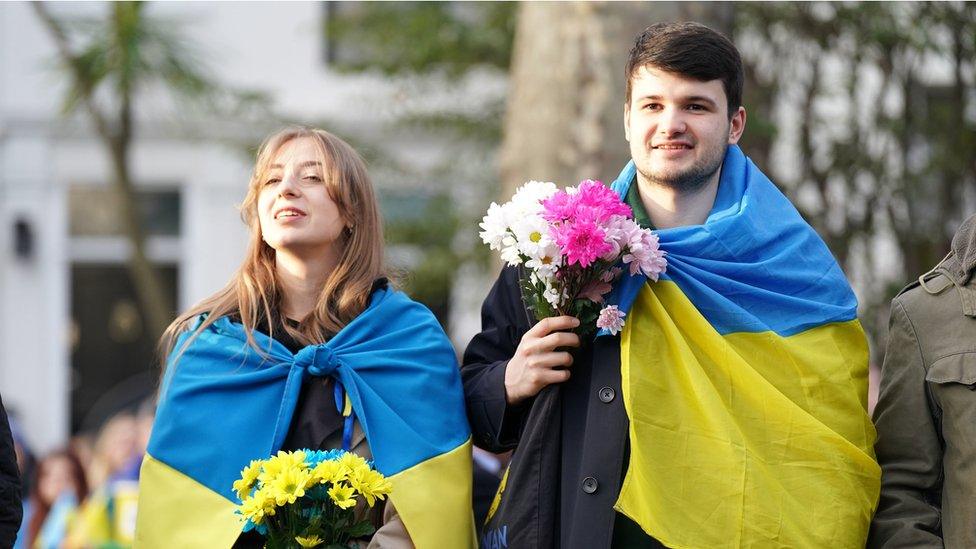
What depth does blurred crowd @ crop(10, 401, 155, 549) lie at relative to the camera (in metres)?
7.42

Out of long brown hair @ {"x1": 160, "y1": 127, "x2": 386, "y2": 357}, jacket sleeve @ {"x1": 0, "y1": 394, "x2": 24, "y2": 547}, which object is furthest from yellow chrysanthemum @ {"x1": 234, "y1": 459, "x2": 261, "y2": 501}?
jacket sleeve @ {"x1": 0, "y1": 394, "x2": 24, "y2": 547}

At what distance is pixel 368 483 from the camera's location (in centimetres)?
359

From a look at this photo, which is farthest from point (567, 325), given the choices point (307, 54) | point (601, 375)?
point (307, 54)

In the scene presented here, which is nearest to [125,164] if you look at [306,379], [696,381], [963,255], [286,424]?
[306,379]

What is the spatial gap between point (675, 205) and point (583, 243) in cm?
45

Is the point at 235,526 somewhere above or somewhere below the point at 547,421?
below

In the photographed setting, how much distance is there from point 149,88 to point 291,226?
492 centimetres

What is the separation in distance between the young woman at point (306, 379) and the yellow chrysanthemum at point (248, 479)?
0.20 meters

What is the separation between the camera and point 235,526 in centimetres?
381

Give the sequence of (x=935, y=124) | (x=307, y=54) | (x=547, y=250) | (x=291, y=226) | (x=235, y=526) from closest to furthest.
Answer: (x=547, y=250) → (x=235, y=526) → (x=291, y=226) → (x=935, y=124) → (x=307, y=54)

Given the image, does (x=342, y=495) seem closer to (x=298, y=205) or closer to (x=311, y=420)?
(x=311, y=420)

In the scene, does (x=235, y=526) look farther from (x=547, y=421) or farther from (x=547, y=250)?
(x=547, y=250)

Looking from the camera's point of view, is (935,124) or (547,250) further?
(935,124)

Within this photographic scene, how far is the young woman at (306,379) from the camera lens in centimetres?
387
